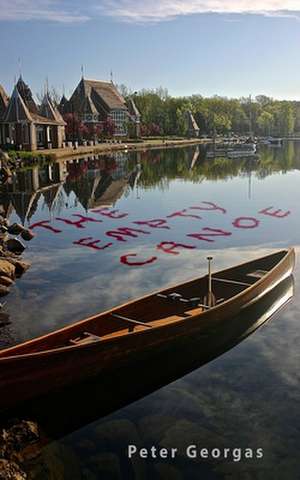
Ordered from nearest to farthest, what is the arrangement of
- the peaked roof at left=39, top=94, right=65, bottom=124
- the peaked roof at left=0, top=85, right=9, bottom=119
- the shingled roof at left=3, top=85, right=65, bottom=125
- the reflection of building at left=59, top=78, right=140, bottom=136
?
the shingled roof at left=3, top=85, right=65, bottom=125 < the peaked roof at left=0, top=85, right=9, bottom=119 < the peaked roof at left=39, top=94, right=65, bottom=124 < the reflection of building at left=59, top=78, right=140, bottom=136

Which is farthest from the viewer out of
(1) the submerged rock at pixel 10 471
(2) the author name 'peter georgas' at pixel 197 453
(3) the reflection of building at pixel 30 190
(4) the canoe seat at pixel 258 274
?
(3) the reflection of building at pixel 30 190

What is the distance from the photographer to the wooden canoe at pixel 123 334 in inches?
456

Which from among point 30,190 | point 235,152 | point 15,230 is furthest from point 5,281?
point 235,152

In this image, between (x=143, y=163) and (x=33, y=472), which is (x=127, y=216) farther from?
(x=143, y=163)

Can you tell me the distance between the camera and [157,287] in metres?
20.0

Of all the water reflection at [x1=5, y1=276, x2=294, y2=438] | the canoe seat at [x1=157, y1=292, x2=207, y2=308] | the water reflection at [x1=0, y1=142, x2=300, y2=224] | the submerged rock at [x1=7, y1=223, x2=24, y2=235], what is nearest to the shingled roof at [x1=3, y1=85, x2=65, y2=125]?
the water reflection at [x1=0, y1=142, x2=300, y2=224]

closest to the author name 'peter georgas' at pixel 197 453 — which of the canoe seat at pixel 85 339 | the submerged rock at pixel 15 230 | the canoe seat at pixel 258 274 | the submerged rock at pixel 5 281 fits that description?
the canoe seat at pixel 85 339

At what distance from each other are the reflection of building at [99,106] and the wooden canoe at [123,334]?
105 metres

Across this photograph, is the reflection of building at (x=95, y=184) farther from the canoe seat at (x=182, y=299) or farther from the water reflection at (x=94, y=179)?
the canoe seat at (x=182, y=299)

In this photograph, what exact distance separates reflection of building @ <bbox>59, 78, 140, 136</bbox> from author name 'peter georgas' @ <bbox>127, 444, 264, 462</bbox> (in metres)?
111

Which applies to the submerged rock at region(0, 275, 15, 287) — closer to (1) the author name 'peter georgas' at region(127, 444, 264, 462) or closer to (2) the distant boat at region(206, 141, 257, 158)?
(1) the author name 'peter georgas' at region(127, 444, 264, 462)

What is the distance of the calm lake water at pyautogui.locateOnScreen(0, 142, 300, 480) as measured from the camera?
1049cm

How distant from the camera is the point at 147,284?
66.9 ft

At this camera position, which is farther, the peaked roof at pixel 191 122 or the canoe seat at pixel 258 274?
the peaked roof at pixel 191 122
